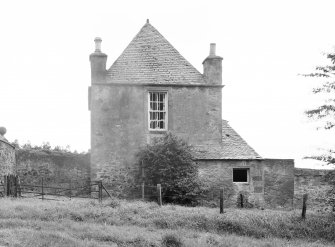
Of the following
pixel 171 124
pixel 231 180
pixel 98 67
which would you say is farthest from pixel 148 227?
pixel 98 67

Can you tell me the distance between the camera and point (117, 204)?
17547 mm

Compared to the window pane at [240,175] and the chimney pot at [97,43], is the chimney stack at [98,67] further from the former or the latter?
the window pane at [240,175]

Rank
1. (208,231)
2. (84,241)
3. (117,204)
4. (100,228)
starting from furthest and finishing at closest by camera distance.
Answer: (117,204), (208,231), (100,228), (84,241)

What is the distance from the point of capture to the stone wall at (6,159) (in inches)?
847

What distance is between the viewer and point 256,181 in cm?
2289

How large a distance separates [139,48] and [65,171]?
803cm

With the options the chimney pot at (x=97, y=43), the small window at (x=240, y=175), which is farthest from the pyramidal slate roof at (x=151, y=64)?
the small window at (x=240, y=175)

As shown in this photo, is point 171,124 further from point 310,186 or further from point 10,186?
point 10,186

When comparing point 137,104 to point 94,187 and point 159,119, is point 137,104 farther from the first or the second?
point 94,187

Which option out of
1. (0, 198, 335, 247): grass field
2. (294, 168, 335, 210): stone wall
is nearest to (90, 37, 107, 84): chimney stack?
(0, 198, 335, 247): grass field

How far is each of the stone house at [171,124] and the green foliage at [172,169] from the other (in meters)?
0.88

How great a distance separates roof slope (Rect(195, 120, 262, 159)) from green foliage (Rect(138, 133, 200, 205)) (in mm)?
1083

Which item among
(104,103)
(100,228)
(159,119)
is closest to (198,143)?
(159,119)

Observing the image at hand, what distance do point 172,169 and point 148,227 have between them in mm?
6499
